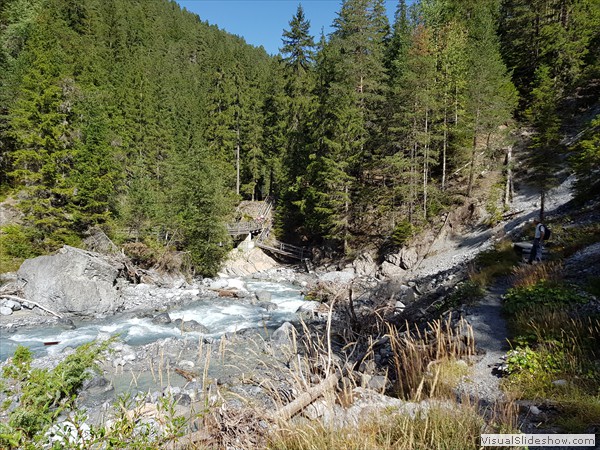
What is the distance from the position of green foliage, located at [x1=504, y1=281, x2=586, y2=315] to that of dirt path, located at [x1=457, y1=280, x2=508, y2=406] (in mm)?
412

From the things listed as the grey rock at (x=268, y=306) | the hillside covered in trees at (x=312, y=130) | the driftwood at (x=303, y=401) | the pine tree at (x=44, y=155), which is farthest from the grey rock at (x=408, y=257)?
the pine tree at (x=44, y=155)

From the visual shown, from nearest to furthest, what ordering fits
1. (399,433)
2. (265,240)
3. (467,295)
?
(399,433) → (467,295) → (265,240)

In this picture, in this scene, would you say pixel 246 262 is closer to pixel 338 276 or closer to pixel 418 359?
pixel 338 276

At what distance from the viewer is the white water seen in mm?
12398

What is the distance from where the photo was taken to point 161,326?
14695 millimetres

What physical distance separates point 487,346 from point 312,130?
25.0 metres

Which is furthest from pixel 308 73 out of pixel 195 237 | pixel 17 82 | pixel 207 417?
pixel 207 417

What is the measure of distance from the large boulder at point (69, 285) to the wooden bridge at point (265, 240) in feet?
41.2

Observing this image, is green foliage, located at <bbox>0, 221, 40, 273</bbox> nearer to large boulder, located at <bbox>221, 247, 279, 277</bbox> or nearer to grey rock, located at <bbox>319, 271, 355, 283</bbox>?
large boulder, located at <bbox>221, 247, 279, 277</bbox>

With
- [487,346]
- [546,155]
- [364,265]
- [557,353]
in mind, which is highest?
[546,155]

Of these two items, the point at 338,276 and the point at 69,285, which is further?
the point at 338,276

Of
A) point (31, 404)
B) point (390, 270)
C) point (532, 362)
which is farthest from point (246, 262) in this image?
point (31, 404)

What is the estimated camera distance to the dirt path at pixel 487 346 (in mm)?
4910

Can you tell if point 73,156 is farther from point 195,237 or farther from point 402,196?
point 402,196
